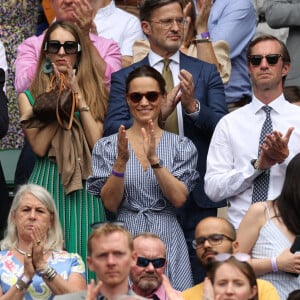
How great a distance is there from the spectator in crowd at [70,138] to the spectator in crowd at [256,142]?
1014mm

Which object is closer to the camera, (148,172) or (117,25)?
(148,172)

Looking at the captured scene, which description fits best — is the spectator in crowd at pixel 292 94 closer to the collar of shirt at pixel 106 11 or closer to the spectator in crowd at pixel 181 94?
the spectator in crowd at pixel 181 94

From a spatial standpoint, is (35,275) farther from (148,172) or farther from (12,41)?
(12,41)

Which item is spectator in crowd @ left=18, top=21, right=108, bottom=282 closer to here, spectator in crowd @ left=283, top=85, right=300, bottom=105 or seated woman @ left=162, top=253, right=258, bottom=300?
spectator in crowd @ left=283, top=85, right=300, bottom=105

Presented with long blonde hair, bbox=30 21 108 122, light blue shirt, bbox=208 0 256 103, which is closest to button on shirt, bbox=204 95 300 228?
long blonde hair, bbox=30 21 108 122

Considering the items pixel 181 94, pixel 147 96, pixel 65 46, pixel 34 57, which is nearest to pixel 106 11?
pixel 34 57

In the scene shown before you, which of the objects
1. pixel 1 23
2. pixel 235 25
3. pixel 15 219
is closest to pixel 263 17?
pixel 235 25

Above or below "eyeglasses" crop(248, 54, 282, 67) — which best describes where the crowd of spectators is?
below

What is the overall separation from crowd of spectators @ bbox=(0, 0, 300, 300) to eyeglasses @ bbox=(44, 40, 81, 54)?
0.01 m

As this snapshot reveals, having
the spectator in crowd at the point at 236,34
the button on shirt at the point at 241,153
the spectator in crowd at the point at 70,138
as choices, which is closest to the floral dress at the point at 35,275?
the spectator in crowd at the point at 70,138

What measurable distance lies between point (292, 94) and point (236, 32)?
4.19 feet

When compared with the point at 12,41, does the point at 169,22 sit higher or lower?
higher

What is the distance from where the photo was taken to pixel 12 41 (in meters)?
12.6

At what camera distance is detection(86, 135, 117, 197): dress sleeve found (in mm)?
10297
